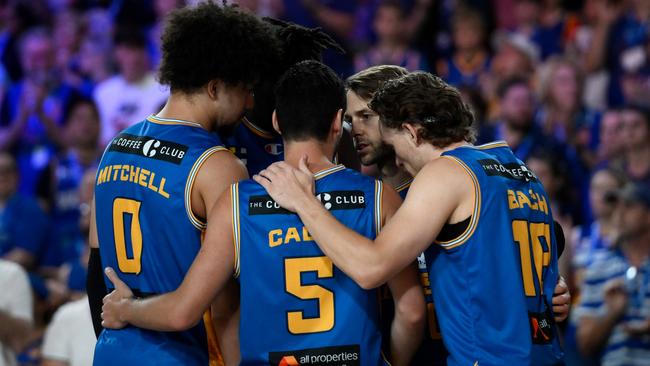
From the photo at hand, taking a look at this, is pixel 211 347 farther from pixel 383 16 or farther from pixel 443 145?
pixel 383 16

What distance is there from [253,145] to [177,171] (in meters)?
0.94

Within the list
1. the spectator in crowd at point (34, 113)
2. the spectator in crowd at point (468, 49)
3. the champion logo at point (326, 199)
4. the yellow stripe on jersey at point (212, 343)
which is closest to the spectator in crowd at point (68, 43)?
the spectator in crowd at point (34, 113)

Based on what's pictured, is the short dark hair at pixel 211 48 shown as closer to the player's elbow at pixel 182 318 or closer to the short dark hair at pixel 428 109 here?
the short dark hair at pixel 428 109

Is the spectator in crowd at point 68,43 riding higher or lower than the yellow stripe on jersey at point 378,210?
lower

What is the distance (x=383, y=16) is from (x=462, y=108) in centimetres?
630

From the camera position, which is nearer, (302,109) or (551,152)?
(302,109)

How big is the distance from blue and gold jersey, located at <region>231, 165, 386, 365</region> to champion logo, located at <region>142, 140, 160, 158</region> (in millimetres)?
450

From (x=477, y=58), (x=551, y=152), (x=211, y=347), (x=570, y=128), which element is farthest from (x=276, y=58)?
(x=477, y=58)

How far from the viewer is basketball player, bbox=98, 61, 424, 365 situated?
3.80 m

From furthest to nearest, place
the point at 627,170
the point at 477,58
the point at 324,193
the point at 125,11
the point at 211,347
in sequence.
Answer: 1. the point at 125,11
2. the point at 477,58
3. the point at 627,170
4. the point at 211,347
5. the point at 324,193

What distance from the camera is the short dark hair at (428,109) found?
3.98 m

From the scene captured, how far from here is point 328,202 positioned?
3842 millimetres

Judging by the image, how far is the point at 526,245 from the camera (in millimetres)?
3902

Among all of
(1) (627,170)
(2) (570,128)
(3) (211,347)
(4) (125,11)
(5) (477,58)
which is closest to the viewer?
(3) (211,347)
